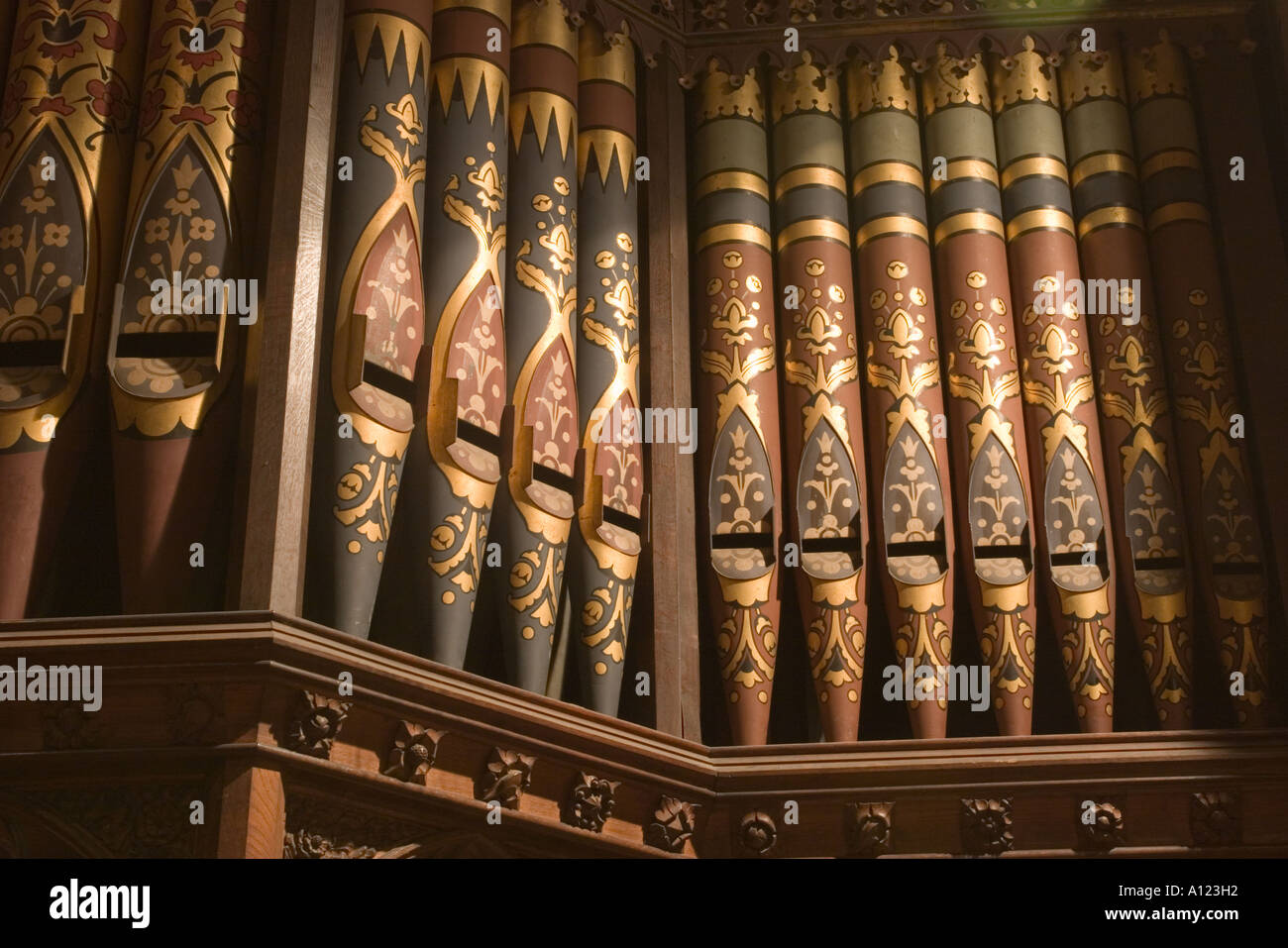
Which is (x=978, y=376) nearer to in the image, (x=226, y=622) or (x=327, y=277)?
(x=327, y=277)

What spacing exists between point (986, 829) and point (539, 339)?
5.14 feet

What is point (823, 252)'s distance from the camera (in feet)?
15.8

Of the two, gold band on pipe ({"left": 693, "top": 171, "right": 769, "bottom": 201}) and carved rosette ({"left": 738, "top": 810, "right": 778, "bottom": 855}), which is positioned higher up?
gold band on pipe ({"left": 693, "top": 171, "right": 769, "bottom": 201})

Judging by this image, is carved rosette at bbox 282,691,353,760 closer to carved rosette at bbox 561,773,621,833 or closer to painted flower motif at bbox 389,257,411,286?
carved rosette at bbox 561,773,621,833

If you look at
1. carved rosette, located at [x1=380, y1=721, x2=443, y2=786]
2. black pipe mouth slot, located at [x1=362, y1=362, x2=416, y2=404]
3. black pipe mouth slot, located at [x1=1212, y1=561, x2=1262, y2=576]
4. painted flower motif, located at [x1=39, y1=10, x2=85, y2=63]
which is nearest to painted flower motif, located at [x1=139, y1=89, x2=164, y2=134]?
painted flower motif, located at [x1=39, y1=10, x2=85, y2=63]

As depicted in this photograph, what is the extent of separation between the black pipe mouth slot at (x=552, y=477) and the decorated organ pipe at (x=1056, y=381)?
1.20m

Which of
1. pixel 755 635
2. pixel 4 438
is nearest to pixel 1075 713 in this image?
pixel 755 635

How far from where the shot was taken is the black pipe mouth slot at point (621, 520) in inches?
169

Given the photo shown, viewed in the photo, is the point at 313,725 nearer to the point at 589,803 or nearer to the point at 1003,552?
the point at 589,803

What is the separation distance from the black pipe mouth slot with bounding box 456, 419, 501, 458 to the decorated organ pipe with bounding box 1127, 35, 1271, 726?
1.78 meters

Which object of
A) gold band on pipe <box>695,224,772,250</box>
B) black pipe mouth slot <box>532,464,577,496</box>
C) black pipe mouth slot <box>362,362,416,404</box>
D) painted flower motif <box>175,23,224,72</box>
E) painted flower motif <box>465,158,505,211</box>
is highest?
painted flower motif <box>175,23,224,72</box>

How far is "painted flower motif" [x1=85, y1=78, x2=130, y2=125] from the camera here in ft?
13.8

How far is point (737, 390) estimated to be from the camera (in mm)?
4621

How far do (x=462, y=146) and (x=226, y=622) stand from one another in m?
1.59
